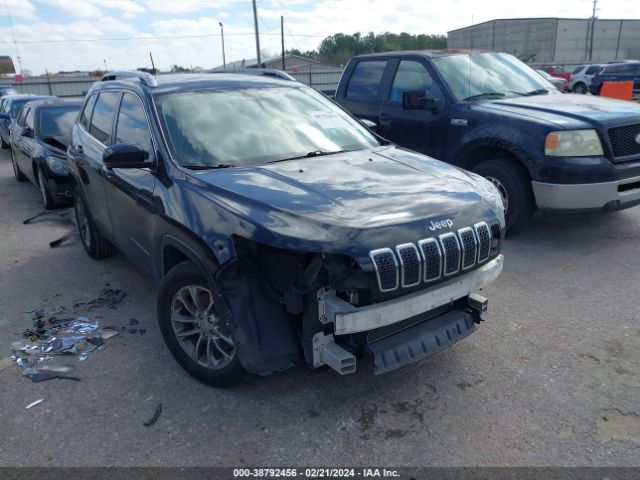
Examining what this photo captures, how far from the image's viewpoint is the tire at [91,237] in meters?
5.46

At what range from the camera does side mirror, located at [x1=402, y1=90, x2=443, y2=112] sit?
6.21 m

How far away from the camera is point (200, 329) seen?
322 cm

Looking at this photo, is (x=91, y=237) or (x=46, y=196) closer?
(x=91, y=237)

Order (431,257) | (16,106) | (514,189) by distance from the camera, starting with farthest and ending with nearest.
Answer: (16,106) < (514,189) < (431,257)

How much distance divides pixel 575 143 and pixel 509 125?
0.70m

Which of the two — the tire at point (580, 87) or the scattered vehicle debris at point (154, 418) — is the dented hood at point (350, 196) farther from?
the tire at point (580, 87)

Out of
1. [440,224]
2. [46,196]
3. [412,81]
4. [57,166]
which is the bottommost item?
[46,196]

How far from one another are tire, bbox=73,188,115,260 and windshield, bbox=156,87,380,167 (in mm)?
2236

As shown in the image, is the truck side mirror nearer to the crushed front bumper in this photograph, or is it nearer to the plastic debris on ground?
the crushed front bumper

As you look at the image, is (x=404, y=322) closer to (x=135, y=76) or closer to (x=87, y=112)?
(x=135, y=76)

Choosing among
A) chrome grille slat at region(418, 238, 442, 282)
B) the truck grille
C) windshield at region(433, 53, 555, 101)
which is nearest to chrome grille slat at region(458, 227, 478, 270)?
the truck grille

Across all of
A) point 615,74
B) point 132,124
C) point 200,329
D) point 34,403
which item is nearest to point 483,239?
point 200,329

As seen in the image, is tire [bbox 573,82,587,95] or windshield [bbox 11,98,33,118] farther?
tire [bbox 573,82,587,95]

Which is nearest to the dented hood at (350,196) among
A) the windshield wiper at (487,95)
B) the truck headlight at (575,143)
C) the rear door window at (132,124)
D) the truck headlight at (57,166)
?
the rear door window at (132,124)
